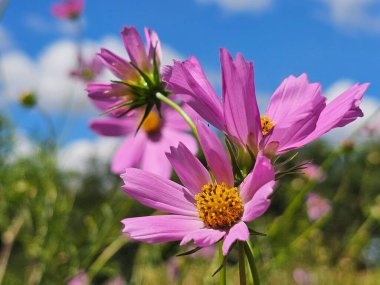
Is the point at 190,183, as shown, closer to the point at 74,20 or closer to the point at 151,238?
the point at 151,238

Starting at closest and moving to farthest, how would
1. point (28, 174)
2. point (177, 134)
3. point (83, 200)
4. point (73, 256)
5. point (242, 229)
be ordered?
1. point (242, 229)
2. point (177, 134)
3. point (73, 256)
4. point (28, 174)
5. point (83, 200)

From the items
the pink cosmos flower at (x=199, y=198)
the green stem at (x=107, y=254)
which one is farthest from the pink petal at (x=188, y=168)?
the green stem at (x=107, y=254)

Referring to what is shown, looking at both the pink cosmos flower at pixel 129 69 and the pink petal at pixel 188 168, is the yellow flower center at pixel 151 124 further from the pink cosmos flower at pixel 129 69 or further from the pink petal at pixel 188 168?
the pink petal at pixel 188 168

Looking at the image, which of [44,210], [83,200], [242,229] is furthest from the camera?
[83,200]

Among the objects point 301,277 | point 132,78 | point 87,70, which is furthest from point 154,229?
point 301,277

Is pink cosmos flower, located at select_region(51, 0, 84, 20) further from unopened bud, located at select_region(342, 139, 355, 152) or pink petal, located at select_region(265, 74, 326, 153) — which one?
pink petal, located at select_region(265, 74, 326, 153)

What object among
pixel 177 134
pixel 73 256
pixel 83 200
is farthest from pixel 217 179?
pixel 83 200

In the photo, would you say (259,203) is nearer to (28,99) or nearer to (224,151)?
(224,151)

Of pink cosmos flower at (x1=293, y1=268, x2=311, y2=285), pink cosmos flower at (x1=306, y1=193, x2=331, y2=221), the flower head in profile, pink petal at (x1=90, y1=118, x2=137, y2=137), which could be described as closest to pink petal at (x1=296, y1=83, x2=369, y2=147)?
the flower head in profile
